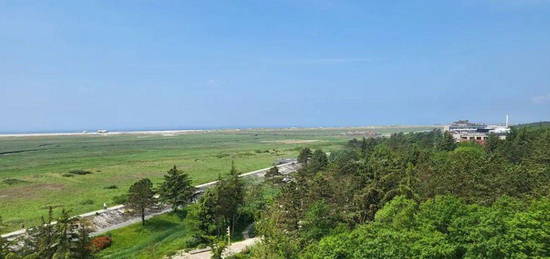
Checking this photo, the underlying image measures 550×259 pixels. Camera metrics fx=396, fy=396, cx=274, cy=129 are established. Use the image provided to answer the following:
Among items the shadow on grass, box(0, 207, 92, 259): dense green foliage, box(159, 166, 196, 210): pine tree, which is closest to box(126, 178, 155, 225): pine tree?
the shadow on grass

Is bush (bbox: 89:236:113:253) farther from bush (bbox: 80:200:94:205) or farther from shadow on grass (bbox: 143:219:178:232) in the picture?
bush (bbox: 80:200:94:205)

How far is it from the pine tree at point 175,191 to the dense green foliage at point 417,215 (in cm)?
1567

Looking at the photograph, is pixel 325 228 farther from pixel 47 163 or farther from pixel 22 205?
pixel 47 163

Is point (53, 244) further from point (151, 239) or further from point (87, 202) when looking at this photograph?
point (87, 202)

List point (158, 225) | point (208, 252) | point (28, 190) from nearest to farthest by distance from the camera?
1. point (208, 252)
2. point (158, 225)
3. point (28, 190)

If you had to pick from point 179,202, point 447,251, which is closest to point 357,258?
point 447,251

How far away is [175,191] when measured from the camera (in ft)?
165

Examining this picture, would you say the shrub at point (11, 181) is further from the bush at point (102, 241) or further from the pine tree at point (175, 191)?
the bush at point (102, 241)

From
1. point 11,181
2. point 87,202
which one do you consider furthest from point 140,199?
point 11,181

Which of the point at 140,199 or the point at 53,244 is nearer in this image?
the point at 53,244

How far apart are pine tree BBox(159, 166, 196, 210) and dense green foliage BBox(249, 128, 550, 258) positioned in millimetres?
15672

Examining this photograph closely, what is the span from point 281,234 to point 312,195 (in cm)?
1009

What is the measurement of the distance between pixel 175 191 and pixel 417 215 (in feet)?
105

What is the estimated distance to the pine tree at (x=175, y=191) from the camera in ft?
164
